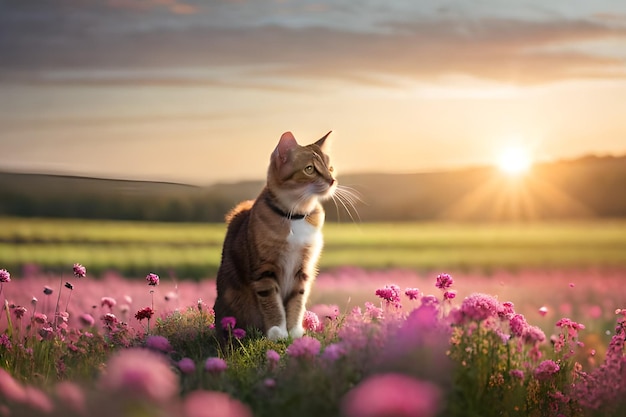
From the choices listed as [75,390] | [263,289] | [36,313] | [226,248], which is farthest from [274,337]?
[75,390]

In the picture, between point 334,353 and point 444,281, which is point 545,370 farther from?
point 334,353

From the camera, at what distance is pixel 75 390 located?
10.0 ft

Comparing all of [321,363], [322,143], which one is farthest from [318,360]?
[322,143]

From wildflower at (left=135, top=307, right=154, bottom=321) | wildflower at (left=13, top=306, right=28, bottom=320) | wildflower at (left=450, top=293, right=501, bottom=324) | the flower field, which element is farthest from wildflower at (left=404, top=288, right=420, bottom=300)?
wildflower at (left=13, top=306, right=28, bottom=320)

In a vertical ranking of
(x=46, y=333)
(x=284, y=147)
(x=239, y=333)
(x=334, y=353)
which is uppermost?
(x=284, y=147)

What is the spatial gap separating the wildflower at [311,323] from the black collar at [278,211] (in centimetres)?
100

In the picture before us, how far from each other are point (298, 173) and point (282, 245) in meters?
0.63

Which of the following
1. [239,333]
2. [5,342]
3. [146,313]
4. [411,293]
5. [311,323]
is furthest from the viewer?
[311,323]

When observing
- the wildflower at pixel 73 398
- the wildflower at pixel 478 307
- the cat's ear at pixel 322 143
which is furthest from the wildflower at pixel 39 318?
the wildflower at pixel 478 307

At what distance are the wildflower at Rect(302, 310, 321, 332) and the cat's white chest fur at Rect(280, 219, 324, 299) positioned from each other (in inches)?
16.5

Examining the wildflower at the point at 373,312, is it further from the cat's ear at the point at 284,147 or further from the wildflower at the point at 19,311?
the wildflower at the point at 19,311

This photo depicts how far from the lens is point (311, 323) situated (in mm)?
6605

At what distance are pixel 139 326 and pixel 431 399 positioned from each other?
5.13 metres

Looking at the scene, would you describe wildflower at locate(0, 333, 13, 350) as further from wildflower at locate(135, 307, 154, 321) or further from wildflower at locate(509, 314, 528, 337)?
wildflower at locate(509, 314, 528, 337)
